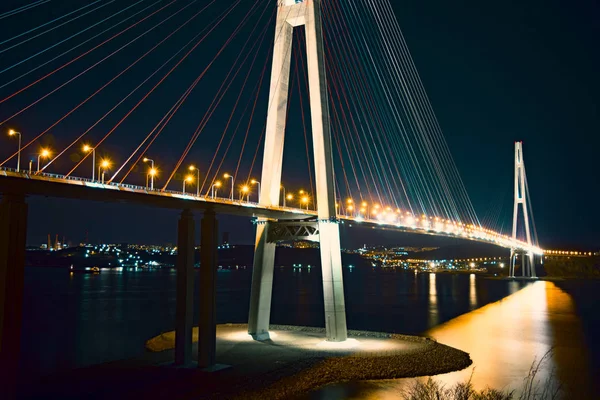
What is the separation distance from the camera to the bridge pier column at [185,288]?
1712 centimetres

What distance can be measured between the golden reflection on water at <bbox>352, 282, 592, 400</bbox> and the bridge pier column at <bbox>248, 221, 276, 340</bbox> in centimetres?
842

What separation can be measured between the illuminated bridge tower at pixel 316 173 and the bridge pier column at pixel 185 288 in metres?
6.22

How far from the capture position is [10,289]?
11.6 metres

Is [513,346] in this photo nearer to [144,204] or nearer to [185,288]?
[185,288]

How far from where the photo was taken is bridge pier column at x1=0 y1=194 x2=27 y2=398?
11.3 m

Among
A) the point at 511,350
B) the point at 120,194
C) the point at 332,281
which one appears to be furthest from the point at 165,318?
the point at 120,194

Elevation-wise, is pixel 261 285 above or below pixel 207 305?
above

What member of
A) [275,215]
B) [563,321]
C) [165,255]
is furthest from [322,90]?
[165,255]

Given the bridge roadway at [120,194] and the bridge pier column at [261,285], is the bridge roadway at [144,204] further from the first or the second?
the bridge pier column at [261,285]

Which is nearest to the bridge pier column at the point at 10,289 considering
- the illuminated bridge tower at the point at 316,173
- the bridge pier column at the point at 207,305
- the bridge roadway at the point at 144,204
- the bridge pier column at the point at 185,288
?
the bridge roadway at the point at 144,204

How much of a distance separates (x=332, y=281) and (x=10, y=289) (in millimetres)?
13062

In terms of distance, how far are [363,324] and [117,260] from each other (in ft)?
554

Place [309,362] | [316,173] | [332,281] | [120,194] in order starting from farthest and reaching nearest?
[316,173] → [332,281] → [309,362] → [120,194]

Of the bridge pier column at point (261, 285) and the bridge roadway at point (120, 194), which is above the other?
the bridge roadway at point (120, 194)
